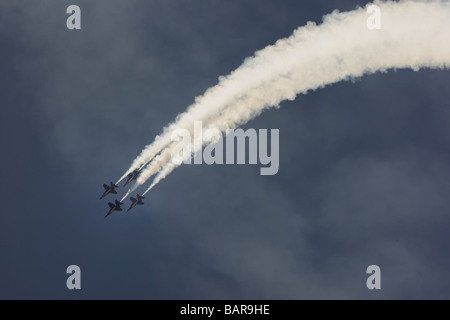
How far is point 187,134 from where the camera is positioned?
6494 centimetres

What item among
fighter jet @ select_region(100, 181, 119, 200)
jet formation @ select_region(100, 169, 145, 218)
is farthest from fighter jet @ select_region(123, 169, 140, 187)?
fighter jet @ select_region(100, 181, 119, 200)

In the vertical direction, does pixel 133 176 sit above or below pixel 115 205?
above

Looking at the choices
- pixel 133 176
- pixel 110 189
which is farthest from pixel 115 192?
pixel 133 176

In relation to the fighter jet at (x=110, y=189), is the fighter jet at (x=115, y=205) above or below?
below

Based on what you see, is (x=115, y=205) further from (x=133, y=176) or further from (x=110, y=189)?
(x=133, y=176)

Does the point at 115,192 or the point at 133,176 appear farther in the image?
the point at 115,192

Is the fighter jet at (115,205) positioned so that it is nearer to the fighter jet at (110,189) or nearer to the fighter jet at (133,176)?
the fighter jet at (110,189)

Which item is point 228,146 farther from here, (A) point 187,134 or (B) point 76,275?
(B) point 76,275

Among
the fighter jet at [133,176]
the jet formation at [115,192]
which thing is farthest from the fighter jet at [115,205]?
the fighter jet at [133,176]

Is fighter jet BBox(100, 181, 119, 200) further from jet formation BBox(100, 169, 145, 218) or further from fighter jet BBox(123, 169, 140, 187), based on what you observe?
fighter jet BBox(123, 169, 140, 187)

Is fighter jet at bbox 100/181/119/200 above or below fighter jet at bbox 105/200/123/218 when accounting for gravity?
above

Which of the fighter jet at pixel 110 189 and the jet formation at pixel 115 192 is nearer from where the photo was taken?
the jet formation at pixel 115 192
